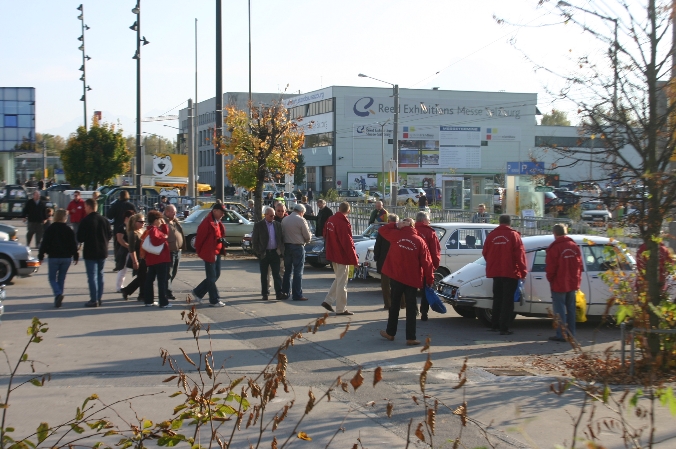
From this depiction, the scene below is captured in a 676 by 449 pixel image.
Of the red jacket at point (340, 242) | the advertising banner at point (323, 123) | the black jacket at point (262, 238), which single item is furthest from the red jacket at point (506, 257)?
the advertising banner at point (323, 123)

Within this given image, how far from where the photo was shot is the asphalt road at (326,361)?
627cm

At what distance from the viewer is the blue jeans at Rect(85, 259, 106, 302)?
12.2 metres

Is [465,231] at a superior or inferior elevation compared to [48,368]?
superior

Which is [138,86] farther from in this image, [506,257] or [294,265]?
[506,257]

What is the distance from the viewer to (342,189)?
76312mm

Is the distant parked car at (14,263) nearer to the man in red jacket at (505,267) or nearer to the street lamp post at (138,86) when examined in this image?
the man in red jacket at (505,267)

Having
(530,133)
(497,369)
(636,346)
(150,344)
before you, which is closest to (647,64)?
(636,346)

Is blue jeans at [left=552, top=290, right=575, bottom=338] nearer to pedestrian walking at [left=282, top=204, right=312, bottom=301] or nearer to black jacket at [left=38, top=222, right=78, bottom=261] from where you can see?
pedestrian walking at [left=282, top=204, right=312, bottom=301]

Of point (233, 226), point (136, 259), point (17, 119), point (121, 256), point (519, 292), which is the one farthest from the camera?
point (17, 119)

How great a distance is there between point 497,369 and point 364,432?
3154 mm

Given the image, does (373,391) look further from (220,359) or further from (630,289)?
(630,289)

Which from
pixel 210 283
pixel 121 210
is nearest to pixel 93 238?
pixel 210 283

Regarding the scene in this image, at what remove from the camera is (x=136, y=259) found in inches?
521

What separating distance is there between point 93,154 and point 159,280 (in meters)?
32.2
